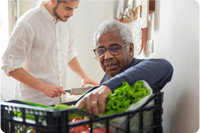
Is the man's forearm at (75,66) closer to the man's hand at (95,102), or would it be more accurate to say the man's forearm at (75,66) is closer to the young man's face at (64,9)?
the young man's face at (64,9)

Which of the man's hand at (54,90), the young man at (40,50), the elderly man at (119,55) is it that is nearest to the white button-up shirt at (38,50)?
the young man at (40,50)

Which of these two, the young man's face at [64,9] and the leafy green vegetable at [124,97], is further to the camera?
the young man's face at [64,9]

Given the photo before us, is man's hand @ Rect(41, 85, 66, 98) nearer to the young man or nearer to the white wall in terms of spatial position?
the young man

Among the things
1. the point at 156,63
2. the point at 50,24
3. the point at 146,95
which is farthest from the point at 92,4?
the point at 146,95

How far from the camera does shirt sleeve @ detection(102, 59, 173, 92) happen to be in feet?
2.33

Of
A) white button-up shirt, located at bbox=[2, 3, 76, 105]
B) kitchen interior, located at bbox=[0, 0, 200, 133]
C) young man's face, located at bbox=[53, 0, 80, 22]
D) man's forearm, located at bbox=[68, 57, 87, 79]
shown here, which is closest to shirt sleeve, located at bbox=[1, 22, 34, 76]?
white button-up shirt, located at bbox=[2, 3, 76, 105]

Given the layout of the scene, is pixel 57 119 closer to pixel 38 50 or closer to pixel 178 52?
Answer: pixel 178 52

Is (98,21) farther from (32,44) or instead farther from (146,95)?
(146,95)

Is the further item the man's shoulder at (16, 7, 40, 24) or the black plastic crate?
the man's shoulder at (16, 7, 40, 24)

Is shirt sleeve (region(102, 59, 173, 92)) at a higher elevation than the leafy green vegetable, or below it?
higher

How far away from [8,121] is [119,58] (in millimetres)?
593

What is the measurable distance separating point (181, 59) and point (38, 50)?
2.83ft

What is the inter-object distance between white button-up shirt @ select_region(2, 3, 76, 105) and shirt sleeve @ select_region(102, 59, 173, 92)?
73 centimetres

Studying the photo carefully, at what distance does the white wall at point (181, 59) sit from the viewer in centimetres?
83
